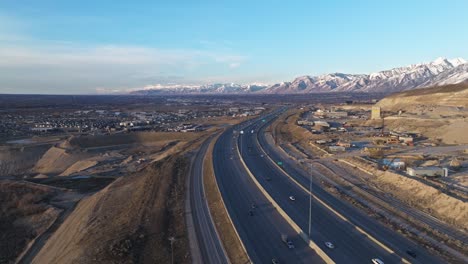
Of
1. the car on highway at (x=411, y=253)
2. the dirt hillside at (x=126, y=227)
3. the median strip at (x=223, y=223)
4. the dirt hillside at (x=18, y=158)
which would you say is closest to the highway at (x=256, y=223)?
the median strip at (x=223, y=223)

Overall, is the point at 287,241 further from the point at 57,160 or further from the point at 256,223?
the point at 57,160

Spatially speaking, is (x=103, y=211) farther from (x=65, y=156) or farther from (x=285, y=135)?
(x=285, y=135)

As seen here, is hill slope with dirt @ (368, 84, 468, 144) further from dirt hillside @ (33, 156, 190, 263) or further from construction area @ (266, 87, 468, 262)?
dirt hillside @ (33, 156, 190, 263)

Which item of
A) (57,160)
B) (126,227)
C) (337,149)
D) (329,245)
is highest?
(329,245)

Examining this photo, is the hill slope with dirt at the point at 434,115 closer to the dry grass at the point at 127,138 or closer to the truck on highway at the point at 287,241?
the dry grass at the point at 127,138

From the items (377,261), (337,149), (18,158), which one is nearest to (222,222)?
(377,261)
